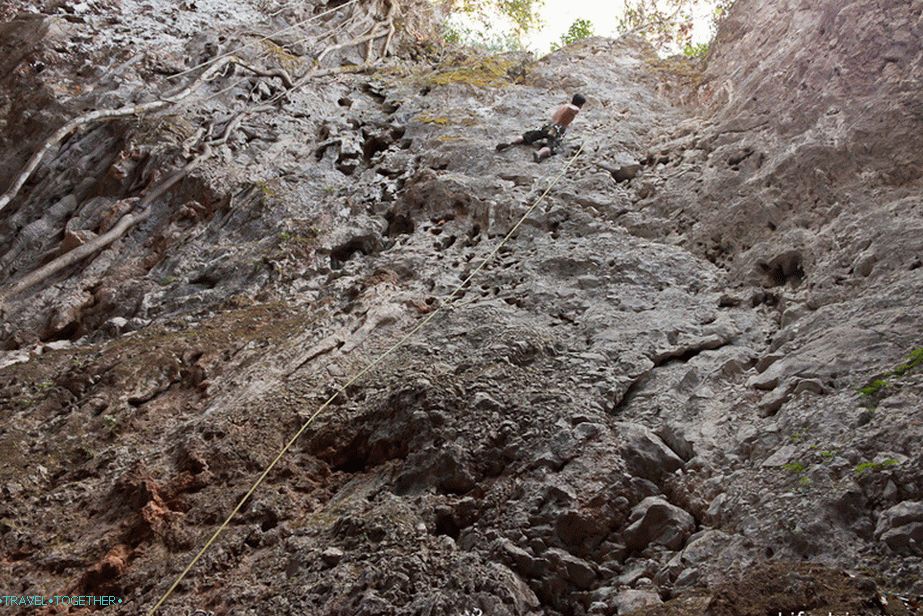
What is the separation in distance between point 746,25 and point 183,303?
22.3 feet

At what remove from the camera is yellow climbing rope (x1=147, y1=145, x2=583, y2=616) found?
11.6 feet

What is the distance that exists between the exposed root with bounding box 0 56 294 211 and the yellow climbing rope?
14.2ft

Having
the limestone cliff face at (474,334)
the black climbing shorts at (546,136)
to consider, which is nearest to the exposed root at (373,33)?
the limestone cliff face at (474,334)

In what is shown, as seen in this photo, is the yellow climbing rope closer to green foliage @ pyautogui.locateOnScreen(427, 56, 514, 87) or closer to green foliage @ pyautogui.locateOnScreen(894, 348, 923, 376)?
green foliage @ pyautogui.locateOnScreen(427, 56, 514, 87)

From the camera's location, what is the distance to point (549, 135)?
7387 mm

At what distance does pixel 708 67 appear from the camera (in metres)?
8.59

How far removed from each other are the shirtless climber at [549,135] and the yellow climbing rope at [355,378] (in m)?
0.29

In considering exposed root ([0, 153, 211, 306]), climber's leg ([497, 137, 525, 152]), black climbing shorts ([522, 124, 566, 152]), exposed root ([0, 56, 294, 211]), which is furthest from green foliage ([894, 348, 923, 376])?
exposed root ([0, 56, 294, 211])

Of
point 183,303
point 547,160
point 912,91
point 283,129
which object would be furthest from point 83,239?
point 912,91

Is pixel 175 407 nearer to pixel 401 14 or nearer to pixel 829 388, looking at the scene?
pixel 829 388

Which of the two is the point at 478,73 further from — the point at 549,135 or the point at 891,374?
the point at 891,374

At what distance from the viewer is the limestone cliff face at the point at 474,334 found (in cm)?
320

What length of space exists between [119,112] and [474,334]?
16.8 feet

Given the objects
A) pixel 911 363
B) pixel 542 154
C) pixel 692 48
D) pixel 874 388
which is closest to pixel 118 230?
pixel 542 154
